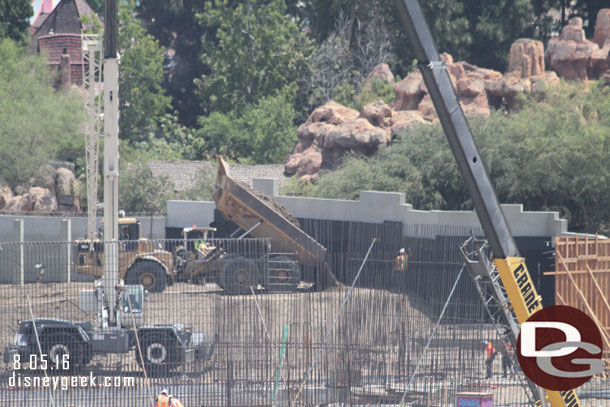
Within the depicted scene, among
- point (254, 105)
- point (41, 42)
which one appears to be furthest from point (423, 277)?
point (41, 42)

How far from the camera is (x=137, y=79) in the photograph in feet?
173

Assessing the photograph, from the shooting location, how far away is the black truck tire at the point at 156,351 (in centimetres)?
1567

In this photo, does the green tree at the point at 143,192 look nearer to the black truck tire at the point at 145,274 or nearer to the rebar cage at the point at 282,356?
the black truck tire at the point at 145,274

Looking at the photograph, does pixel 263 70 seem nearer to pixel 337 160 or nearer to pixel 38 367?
pixel 337 160

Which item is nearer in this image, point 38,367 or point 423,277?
point 38,367

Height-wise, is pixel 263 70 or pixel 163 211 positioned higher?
Result: pixel 263 70

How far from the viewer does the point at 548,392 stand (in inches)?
415

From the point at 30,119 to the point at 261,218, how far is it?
21975 millimetres

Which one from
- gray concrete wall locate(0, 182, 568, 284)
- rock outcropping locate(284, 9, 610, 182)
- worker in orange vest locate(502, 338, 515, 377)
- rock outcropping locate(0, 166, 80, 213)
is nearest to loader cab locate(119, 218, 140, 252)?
gray concrete wall locate(0, 182, 568, 284)

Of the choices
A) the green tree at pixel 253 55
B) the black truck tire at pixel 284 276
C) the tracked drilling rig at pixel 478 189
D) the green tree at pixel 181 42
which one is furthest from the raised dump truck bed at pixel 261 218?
the green tree at pixel 181 42

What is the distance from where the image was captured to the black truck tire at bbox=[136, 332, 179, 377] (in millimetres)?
15672

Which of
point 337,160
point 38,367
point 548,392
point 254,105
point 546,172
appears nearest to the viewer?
point 548,392

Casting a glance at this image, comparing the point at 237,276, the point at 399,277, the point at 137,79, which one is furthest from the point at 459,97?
the point at 137,79

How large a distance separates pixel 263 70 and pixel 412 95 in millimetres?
17901
